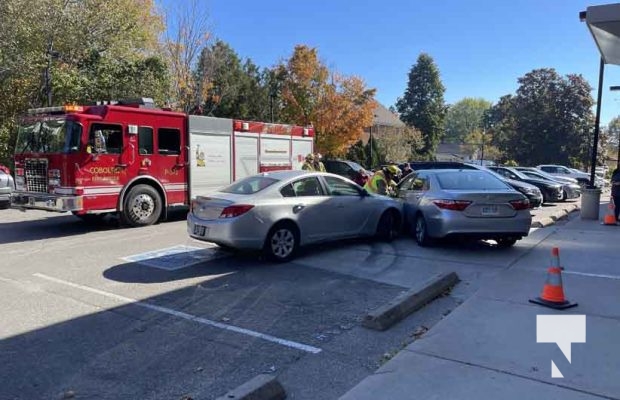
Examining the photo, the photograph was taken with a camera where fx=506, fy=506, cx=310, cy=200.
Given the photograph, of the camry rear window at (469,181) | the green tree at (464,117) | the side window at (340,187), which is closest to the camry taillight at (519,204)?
the camry rear window at (469,181)

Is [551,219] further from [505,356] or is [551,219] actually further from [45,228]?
[45,228]

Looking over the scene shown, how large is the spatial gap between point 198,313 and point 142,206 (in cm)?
684

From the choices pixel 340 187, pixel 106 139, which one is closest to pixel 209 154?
pixel 106 139

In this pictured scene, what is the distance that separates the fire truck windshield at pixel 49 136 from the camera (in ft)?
34.6

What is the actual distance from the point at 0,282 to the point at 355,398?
5.55 m

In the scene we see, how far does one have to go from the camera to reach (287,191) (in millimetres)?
8219

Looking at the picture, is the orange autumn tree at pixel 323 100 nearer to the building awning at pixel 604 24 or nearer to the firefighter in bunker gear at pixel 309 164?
the firefighter in bunker gear at pixel 309 164

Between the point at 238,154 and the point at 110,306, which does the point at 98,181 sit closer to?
the point at 238,154

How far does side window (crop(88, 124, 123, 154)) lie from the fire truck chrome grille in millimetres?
1209

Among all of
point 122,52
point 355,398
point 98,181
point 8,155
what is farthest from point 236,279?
point 122,52

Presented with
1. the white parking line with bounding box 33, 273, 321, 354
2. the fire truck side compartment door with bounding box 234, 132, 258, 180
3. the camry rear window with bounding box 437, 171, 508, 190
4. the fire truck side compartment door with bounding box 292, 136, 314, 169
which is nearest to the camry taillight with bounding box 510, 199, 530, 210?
the camry rear window with bounding box 437, 171, 508, 190

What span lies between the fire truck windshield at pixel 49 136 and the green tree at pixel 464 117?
449ft

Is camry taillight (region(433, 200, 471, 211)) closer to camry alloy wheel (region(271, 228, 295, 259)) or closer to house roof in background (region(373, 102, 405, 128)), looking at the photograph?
camry alloy wheel (region(271, 228, 295, 259))

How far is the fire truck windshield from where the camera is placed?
10.6 m
